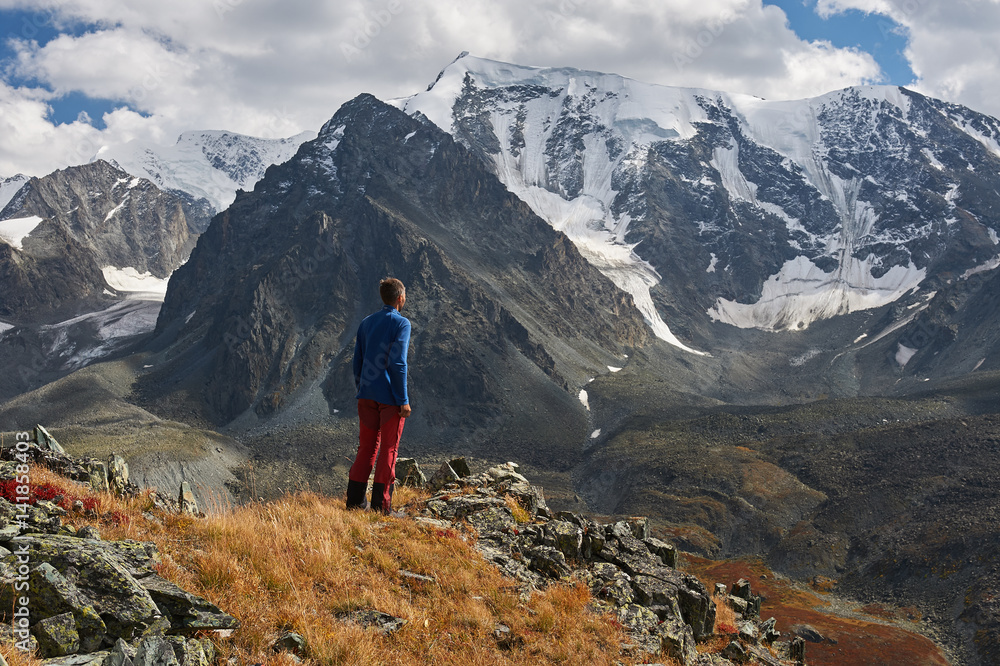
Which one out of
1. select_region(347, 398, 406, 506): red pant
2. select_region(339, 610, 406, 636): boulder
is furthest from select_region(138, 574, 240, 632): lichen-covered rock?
select_region(347, 398, 406, 506): red pant

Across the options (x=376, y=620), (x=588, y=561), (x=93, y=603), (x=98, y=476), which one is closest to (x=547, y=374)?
(x=588, y=561)

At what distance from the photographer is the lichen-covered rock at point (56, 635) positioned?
528cm

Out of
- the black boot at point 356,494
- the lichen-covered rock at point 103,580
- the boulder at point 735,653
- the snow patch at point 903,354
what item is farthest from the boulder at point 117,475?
the snow patch at point 903,354

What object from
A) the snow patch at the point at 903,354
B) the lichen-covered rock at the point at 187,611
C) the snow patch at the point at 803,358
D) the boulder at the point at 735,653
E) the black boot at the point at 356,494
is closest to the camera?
the lichen-covered rock at the point at 187,611

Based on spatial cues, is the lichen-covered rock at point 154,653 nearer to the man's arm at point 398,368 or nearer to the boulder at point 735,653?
the man's arm at point 398,368

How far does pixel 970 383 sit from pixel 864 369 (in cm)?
6234

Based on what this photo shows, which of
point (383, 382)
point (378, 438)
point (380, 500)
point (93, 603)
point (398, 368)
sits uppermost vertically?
point (398, 368)

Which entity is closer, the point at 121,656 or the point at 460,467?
the point at 121,656

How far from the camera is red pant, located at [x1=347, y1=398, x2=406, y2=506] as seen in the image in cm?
979

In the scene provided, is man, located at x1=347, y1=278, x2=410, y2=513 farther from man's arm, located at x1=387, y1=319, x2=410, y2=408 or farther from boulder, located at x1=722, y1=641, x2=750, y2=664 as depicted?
boulder, located at x1=722, y1=641, x2=750, y2=664

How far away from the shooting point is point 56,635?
532 centimetres

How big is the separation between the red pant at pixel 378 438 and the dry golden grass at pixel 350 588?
2.11ft

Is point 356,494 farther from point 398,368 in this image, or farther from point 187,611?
point 187,611

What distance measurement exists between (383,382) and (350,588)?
9.88 ft
